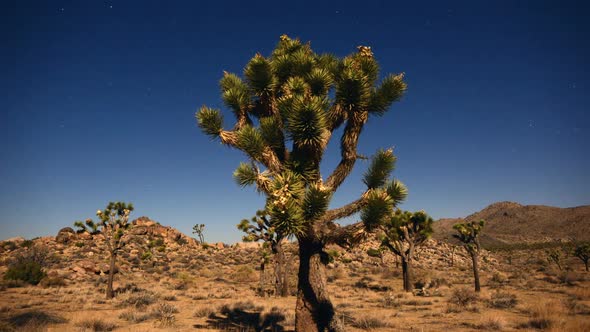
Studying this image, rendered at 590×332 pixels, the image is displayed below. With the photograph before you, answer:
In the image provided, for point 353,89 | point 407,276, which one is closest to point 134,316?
point 353,89

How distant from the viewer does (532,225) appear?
338 ft

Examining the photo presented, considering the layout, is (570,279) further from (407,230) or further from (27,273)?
(27,273)

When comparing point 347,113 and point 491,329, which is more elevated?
point 347,113

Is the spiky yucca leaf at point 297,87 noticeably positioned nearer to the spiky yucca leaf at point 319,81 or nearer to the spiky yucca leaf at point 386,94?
the spiky yucca leaf at point 319,81

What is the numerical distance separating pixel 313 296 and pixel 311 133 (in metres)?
3.97

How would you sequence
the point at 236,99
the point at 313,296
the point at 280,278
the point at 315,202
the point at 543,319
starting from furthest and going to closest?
the point at 280,278 < the point at 543,319 < the point at 236,99 < the point at 313,296 < the point at 315,202

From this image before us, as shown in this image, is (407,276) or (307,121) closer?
(307,121)

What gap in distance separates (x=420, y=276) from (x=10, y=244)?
46.8 meters

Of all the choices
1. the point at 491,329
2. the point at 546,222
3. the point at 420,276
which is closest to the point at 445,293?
the point at 420,276

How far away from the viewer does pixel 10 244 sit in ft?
135

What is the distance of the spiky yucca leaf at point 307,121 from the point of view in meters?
7.54

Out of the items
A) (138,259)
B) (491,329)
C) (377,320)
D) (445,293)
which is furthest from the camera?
(138,259)

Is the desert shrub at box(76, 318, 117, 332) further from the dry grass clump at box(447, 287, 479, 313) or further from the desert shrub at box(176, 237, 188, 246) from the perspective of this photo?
the desert shrub at box(176, 237, 188, 246)

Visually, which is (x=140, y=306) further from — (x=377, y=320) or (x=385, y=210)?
(x=385, y=210)
